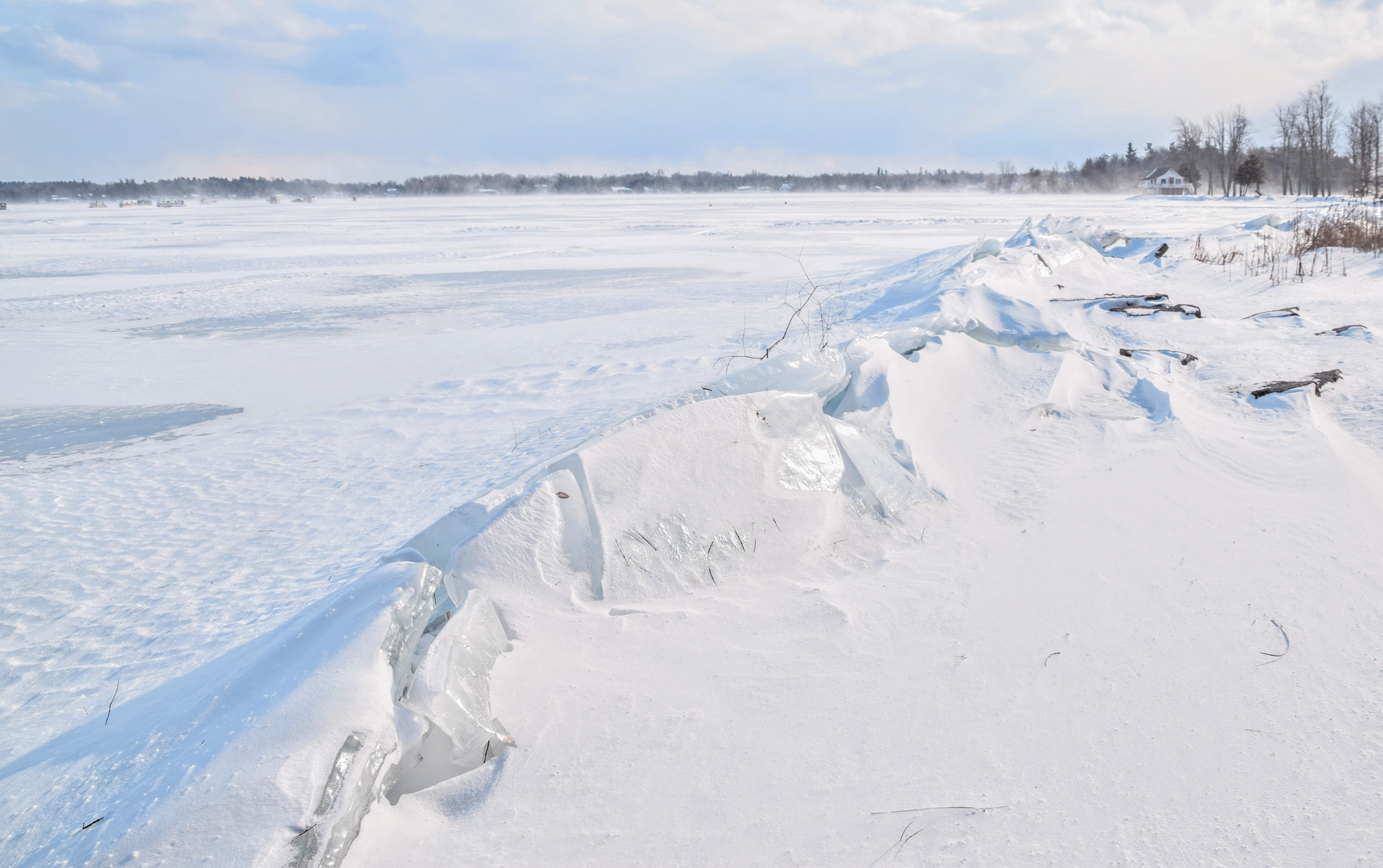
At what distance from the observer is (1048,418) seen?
4129 millimetres

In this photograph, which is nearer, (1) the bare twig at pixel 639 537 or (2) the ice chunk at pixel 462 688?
(2) the ice chunk at pixel 462 688

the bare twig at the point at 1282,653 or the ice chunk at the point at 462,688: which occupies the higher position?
the ice chunk at the point at 462,688

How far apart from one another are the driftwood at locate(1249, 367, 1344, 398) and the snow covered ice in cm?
3

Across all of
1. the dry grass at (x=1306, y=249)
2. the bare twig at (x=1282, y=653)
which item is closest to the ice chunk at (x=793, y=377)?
the bare twig at (x=1282, y=653)

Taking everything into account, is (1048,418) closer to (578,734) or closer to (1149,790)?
(1149,790)

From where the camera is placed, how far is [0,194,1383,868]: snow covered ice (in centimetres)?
174

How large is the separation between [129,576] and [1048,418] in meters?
4.49

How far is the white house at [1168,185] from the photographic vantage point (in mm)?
65375

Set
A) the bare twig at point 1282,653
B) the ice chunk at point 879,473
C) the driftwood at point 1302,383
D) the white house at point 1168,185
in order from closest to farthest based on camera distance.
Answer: the bare twig at point 1282,653
the ice chunk at point 879,473
the driftwood at point 1302,383
the white house at point 1168,185

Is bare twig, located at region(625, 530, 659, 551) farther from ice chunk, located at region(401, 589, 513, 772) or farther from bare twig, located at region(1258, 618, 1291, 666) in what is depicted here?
bare twig, located at region(1258, 618, 1291, 666)

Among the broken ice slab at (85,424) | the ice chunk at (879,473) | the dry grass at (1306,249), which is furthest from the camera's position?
the dry grass at (1306,249)

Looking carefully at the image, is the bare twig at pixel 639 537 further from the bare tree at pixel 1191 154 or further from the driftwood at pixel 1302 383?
the bare tree at pixel 1191 154

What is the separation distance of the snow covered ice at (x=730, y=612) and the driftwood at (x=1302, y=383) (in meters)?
0.03

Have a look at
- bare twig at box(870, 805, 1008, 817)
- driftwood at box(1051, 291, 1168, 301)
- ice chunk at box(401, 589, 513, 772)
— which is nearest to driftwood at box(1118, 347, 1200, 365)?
driftwood at box(1051, 291, 1168, 301)
